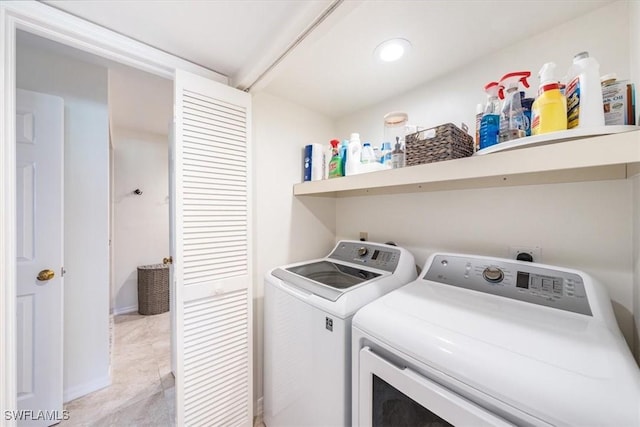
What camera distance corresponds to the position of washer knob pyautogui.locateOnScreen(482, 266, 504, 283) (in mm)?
1084

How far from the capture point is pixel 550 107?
0.81m

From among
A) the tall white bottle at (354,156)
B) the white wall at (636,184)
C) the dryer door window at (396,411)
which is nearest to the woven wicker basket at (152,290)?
the tall white bottle at (354,156)

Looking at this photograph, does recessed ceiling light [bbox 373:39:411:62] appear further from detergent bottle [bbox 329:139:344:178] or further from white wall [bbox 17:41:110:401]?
white wall [bbox 17:41:110:401]

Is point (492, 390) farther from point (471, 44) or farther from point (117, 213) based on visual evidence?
point (117, 213)

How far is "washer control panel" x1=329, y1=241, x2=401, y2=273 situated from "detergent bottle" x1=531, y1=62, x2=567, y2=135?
91 centimetres

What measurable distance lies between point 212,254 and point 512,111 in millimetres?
1586

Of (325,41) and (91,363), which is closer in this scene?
(325,41)

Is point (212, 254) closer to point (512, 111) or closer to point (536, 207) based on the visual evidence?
point (512, 111)

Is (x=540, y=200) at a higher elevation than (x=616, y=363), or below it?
higher

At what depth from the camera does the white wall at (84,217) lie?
1.78 metres

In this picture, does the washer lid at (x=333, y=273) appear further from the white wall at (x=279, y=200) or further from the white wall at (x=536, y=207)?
the white wall at (x=536, y=207)

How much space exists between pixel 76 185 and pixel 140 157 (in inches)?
78.1

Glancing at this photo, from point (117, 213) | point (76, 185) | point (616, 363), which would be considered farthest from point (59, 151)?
point (616, 363)

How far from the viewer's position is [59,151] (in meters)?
1.62
